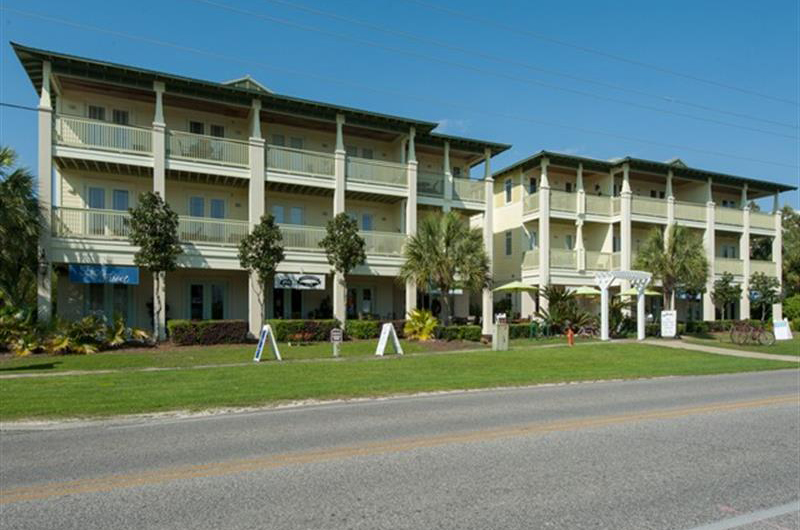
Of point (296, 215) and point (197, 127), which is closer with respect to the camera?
point (197, 127)

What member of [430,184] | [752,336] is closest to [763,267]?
[752,336]

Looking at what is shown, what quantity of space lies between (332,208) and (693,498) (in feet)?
84.6

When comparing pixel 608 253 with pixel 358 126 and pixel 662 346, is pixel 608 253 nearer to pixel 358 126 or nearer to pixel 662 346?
pixel 662 346

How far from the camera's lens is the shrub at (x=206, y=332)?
21844 millimetres

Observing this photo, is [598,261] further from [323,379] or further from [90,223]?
[90,223]

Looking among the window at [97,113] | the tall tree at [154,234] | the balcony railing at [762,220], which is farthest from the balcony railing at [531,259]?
the window at [97,113]

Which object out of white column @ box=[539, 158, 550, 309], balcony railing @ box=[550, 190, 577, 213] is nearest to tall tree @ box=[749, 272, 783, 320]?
balcony railing @ box=[550, 190, 577, 213]

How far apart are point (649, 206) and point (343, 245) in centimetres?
2251

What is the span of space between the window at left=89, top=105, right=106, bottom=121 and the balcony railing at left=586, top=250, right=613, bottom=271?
2748 cm

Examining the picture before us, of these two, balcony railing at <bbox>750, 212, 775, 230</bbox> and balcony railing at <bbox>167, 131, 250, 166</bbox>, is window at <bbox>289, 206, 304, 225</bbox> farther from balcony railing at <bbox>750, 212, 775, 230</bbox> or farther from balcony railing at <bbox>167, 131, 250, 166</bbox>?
balcony railing at <bbox>750, 212, 775, 230</bbox>

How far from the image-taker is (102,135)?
2300cm

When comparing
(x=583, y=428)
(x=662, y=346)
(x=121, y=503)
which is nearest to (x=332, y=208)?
(x=662, y=346)

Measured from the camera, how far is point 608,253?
3691cm

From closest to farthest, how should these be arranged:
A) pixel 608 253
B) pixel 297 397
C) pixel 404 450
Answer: pixel 404 450
pixel 297 397
pixel 608 253
